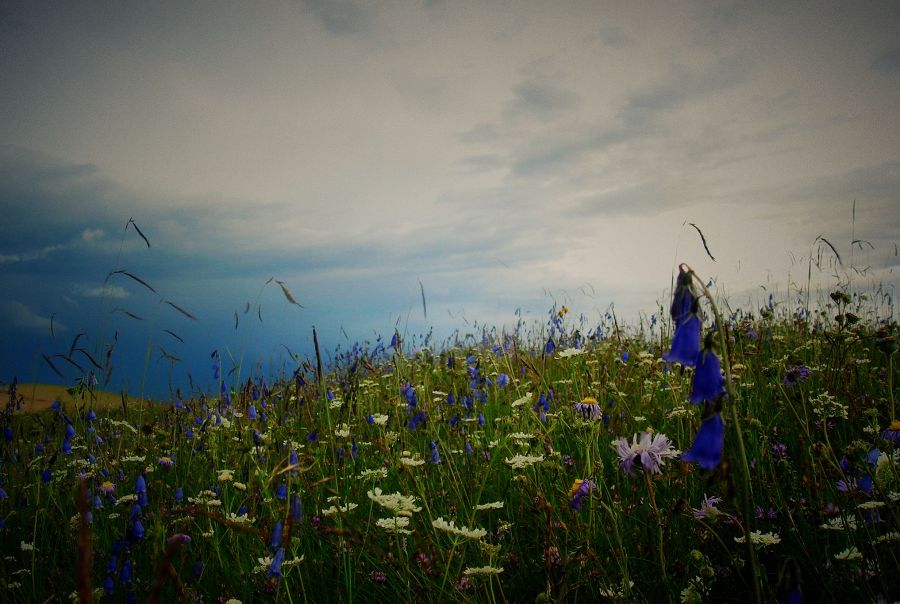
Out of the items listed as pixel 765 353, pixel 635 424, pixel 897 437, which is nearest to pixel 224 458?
pixel 635 424

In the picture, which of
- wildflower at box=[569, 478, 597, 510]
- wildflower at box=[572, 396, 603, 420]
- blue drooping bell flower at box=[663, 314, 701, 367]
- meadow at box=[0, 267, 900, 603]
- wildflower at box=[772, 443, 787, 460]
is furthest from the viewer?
wildflower at box=[772, 443, 787, 460]

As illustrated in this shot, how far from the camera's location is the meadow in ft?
7.28

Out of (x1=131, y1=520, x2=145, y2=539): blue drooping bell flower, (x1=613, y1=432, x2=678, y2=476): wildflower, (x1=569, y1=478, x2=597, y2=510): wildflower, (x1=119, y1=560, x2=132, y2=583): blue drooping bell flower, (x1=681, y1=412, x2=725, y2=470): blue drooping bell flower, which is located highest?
(x1=681, y1=412, x2=725, y2=470): blue drooping bell flower

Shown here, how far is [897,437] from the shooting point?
9.28ft

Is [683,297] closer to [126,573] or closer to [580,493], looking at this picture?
[580,493]

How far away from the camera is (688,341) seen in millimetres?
1384

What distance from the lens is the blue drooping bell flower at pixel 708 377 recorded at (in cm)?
126

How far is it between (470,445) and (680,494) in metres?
1.43

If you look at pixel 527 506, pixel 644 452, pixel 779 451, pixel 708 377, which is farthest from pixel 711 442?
pixel 779 451

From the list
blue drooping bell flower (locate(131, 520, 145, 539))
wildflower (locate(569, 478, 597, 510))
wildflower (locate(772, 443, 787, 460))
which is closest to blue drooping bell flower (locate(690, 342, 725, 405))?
wildflower (locate(569, 478, 597, 510))

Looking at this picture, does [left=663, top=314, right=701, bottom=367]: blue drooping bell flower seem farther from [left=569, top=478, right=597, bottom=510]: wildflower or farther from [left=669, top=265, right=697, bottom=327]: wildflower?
[left=569, top=478, right=597, bottom=510]: wildflower

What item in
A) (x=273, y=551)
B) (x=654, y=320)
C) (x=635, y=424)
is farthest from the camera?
(x=654, y=320)

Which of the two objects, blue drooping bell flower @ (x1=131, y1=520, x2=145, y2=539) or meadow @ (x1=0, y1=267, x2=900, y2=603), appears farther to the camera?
blue drooping bell flower @ (x1=131, y1=520, x2=145, y2=539)

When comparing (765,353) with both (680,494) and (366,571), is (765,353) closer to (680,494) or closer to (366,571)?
(680,494)
